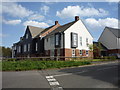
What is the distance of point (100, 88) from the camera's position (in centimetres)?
684

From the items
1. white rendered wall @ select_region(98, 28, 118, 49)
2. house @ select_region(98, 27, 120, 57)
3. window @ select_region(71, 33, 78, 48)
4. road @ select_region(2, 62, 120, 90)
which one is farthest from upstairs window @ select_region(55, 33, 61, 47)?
road @ select_region(2, 62, 120, 90)

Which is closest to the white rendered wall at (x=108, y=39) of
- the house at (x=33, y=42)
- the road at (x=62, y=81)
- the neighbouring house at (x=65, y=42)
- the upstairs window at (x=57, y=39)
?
the neighbouring house at (x=65, y=42)

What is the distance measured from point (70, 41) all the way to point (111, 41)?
17.8 meters

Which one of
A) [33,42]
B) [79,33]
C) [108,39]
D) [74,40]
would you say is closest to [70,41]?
[74,40]

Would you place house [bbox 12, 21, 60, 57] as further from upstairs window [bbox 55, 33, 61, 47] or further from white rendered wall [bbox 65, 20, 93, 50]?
white rendered wall [bbox 65, 20, 93, 50]

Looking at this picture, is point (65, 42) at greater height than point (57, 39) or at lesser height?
lesser

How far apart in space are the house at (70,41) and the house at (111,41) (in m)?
10.0

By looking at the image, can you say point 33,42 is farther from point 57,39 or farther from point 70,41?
point 70,41

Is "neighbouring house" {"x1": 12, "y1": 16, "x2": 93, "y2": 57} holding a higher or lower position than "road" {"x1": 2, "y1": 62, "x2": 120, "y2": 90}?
higher

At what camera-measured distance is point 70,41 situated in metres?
30.5

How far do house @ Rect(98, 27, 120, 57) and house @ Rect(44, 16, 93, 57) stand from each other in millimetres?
10021

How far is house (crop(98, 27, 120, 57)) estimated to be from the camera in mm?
40688

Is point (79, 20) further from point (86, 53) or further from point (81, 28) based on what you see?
point (86, 53)

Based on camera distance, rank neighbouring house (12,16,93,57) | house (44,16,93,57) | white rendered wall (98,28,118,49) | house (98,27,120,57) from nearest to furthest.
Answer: house (44,16,93,57) → neighbouring house (12,16,93,57) → house (98,27,120,57) → white rendered wall (98,28,118,49)
